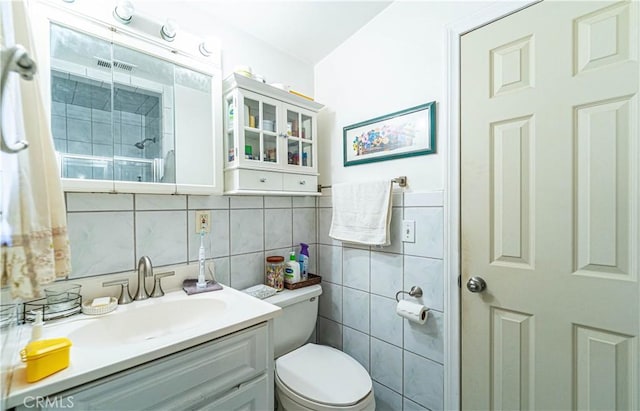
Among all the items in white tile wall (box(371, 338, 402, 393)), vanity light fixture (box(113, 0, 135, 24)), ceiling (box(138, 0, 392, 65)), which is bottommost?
white tile wall (box(371, 338, 402, 393))

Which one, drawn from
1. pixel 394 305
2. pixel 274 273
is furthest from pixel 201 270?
pixel 394 305

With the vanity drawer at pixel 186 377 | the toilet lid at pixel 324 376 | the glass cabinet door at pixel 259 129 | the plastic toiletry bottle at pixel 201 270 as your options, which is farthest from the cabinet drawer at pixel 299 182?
the toilet lid at pixel 324 376

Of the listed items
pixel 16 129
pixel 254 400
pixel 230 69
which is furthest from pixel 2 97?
pixel 230 69

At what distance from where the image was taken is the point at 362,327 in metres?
1.57

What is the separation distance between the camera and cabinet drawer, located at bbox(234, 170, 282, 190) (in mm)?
1321

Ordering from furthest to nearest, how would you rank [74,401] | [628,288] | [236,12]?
[236,12] → [628,288] → [74,401]

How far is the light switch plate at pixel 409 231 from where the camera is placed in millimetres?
1338

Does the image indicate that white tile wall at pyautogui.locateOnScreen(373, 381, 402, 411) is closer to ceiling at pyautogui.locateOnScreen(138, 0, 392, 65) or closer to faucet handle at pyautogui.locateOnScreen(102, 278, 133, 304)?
faucet handle at pyautogui.locateOnScreen(102, 278, 133, 304)

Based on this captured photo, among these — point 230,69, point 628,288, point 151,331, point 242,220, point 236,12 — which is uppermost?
point 236,12

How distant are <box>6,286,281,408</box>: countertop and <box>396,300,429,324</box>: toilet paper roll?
63 cm

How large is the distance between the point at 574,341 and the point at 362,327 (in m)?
0.93

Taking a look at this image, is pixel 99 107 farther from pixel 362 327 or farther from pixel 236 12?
pixel 362 327

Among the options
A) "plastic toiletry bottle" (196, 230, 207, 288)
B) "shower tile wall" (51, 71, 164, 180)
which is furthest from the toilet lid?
"shower tile wall" (51, 71, 164, 180)

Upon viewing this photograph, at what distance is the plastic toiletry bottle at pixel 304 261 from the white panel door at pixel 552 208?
0.86 meters
